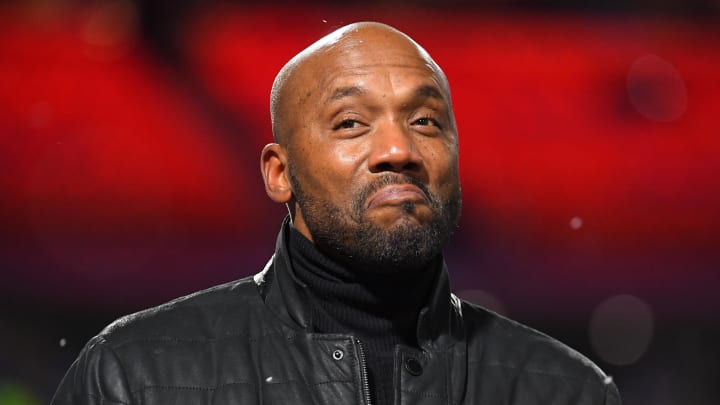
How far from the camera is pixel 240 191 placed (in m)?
3.78

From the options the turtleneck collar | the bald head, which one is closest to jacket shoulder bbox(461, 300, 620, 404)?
the turtleneck collar

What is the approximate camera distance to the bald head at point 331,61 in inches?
85.4

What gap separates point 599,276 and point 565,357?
184 cm

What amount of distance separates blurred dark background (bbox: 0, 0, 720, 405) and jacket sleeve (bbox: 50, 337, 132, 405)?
62.4 inches

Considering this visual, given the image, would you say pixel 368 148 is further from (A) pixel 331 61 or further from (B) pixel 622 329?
(B) pixel 622 329

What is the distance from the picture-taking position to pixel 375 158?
2029mm

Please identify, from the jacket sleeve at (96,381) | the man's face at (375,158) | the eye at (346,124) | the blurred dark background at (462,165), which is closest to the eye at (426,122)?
the man's face at (375,158)

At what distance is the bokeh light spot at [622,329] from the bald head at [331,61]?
195cm

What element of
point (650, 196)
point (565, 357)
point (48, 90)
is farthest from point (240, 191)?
point (565, 357)

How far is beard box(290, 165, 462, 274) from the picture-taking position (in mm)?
2002

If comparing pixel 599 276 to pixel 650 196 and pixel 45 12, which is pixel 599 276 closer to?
pixel 650 196

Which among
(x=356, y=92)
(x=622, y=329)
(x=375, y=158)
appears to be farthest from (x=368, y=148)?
(x=622, y=329)

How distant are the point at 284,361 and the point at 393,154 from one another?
1.48 feet

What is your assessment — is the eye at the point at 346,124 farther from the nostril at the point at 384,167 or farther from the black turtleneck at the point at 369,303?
the black turtleneck at the point at 369,303
